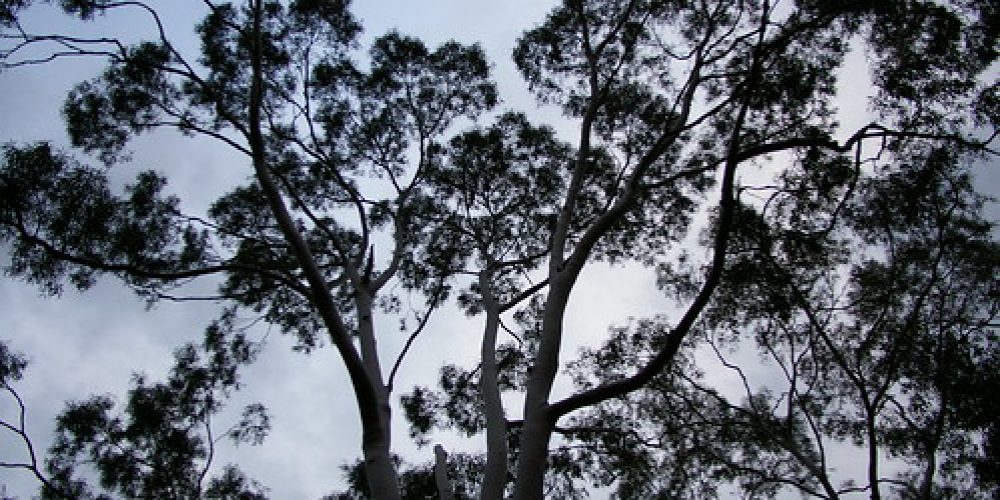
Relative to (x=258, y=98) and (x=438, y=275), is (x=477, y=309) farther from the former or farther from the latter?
(x=258, y=98)

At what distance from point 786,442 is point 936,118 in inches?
148

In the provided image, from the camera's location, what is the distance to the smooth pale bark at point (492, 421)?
18.7ft

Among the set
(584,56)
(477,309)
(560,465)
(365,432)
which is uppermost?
(584,56)

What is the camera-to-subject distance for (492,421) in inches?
245

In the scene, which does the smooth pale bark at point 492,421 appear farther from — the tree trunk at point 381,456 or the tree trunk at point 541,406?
the tree trunk at point 381,456

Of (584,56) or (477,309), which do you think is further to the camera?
(477,309)

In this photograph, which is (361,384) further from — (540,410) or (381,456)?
(540,410)

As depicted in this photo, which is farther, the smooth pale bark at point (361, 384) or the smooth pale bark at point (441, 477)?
the smooth pale bark at point (441, 477)

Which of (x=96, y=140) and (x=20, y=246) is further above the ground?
(x=96, y=140)

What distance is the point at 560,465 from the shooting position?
27.4ft

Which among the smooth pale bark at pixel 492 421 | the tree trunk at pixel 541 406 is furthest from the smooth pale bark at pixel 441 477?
the tree trunk at pixel 541 406

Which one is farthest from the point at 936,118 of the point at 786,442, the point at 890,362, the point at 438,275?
the point at 438,275

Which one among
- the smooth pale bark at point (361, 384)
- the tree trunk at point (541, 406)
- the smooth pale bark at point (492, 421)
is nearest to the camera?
the tree trunk at point (541, 406)

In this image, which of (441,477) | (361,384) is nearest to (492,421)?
(441,477)
